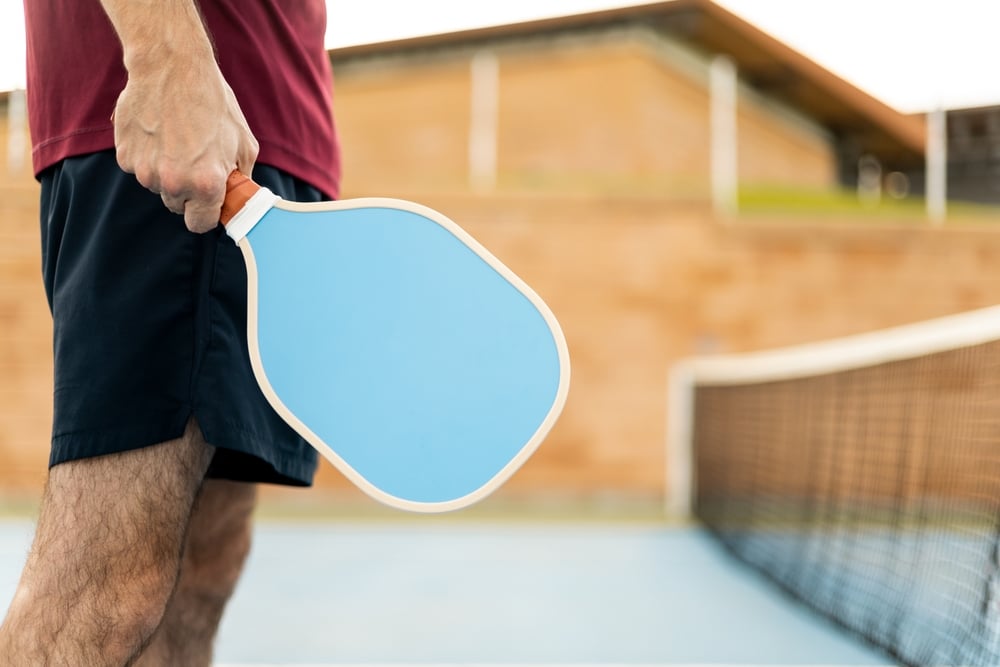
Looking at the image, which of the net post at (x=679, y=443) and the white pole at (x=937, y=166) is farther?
the white pole at (x=937, y=166)

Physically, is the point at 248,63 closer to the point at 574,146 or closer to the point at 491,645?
the point at 491,645

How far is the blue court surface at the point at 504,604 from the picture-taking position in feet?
8.81

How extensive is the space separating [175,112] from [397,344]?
1.12 ft

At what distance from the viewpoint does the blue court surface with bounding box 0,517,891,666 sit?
269 centimetres

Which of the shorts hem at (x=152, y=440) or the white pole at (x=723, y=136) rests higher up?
the white pole at (x=723, y=136)

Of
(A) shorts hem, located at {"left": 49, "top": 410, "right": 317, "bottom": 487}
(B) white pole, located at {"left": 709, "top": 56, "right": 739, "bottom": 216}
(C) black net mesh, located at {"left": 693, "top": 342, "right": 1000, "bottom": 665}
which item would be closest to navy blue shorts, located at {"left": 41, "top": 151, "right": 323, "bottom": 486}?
(A) shorts hem, located at {"left": 49, "top": 410, "right": 317, "bottom": 487}

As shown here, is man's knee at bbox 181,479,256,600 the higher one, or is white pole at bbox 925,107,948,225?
white pole at bbox 925,107,948,225

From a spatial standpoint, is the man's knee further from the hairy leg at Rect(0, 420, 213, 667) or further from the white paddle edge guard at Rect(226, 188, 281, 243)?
the white paddle edge guard at Rect(226, 188, 281, 243)

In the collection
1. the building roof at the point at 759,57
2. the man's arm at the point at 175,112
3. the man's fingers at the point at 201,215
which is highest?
the building roof at the point at 759,57

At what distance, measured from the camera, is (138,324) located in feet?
3.47

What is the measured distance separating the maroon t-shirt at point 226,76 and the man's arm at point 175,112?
0.38ft

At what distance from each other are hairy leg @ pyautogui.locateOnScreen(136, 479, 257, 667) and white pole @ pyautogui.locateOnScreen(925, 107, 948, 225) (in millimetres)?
6385

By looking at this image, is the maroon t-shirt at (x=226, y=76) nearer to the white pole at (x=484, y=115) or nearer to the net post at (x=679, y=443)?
the net post at (x=679, y=443)

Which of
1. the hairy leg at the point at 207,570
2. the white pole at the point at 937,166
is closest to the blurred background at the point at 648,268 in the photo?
the white pole at the point at 937,166
